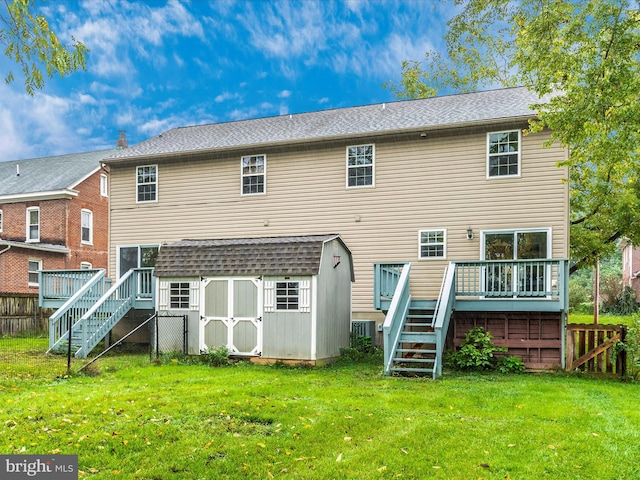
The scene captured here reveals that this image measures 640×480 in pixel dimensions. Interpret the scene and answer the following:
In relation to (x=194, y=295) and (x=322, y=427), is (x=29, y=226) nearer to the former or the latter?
(x=194, y=295)

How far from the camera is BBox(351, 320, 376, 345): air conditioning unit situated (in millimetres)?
15430

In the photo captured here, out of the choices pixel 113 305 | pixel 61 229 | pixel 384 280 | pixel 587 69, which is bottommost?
pixel 113 305

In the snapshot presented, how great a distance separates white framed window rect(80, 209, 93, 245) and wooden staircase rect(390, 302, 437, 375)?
59.9 feet

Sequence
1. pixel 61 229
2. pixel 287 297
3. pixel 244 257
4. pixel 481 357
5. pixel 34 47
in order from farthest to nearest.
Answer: pixel 61 229, pixel 244 257, pixel 287 297, pixel 481 357, pixel 34 47

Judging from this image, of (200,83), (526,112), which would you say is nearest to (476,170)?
(526,112)

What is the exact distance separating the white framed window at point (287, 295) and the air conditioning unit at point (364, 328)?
319 centimetres

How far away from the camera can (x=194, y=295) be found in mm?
13641

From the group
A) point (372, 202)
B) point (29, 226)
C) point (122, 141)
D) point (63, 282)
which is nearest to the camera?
point (372, 202)

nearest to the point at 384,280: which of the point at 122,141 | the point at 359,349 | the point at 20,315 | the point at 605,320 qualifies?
the point at 359,349

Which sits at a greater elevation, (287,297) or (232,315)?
(287,297)

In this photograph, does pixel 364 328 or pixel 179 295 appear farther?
pixel 364 328

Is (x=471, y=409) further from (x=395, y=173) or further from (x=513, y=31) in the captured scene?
(x=513, y=31)

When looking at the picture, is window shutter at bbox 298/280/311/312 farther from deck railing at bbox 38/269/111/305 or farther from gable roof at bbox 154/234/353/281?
deck railing at bbox 38/269/111/305

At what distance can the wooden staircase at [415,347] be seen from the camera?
1130cm
